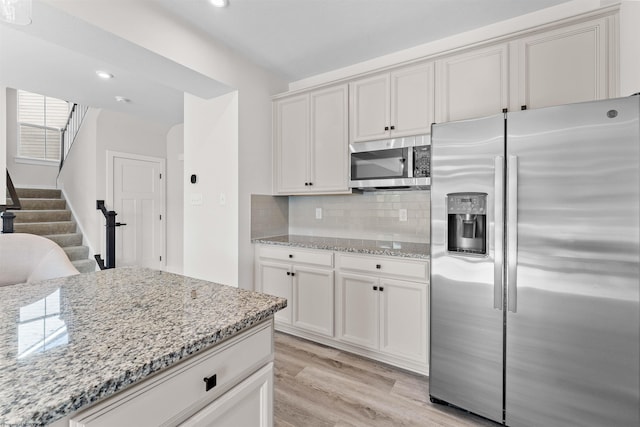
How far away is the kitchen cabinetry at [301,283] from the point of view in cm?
267

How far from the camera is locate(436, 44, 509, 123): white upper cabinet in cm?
218

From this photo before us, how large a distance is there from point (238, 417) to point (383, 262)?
164cm

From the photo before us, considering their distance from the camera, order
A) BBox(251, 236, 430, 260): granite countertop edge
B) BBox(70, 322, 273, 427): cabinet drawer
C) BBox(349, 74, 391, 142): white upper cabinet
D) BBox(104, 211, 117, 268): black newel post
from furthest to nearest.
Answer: BBox(104, 211, 117, 268): black newel post < BBox(349, 74, 391, 142): white upper cabinet < BBox(251, 236, 430, 260): granite countertop edge < BBox(70, 322, 273, 427): cabinet drawer

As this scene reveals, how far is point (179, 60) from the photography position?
2385 millimetres

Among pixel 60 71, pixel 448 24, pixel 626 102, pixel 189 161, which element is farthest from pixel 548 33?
pixel 60 71

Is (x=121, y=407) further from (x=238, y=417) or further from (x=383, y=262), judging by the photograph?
(x=383, y=262)

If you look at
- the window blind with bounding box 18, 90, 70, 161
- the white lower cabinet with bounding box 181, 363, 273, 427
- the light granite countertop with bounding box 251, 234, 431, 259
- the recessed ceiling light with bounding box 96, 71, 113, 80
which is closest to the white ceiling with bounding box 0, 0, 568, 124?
the recessed ceiling light with bounding box 96, 71, 113, 80

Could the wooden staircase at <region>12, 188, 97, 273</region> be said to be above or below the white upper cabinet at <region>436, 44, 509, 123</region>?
below

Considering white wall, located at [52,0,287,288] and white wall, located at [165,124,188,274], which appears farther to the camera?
white wall, located at [165,124,188,274]

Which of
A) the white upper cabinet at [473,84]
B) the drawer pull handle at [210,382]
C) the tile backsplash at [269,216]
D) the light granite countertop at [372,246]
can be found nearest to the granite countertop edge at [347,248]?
the light granite countertop at [372,246]

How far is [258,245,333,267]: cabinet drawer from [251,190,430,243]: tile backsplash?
0.77 ft

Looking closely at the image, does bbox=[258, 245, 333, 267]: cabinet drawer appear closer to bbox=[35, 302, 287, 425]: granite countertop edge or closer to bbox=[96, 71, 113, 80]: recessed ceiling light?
bbox=[35, 302, 287, 425]: granite countertop edge

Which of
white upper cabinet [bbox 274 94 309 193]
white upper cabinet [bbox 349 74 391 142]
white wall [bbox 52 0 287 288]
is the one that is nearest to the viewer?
white wall [bbox 52 0 287 288]

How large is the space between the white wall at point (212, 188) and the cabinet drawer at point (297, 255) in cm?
30
